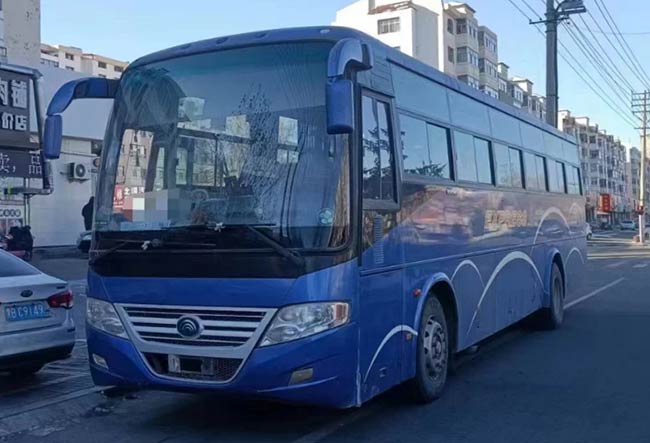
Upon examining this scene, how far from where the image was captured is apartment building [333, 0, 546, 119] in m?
74.7

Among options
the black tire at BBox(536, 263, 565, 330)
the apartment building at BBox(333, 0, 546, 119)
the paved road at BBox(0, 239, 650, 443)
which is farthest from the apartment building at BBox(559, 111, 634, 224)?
the paved road at BBox(0, 239, 650, 443)

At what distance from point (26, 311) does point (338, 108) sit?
422 centimetres

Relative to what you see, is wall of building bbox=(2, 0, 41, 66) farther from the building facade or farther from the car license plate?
the car license plate

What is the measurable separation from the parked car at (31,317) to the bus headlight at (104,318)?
1.48m

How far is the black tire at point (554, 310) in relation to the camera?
1161 centimetres

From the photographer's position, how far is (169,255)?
18.6 feet

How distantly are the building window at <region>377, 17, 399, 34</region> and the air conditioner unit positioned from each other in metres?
52.9

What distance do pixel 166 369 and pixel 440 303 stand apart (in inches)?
Result: 112

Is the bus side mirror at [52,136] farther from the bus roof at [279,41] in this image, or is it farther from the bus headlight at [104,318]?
the bus headlight at [104,318]

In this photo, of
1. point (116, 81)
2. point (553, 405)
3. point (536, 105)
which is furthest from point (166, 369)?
point (536, 105)

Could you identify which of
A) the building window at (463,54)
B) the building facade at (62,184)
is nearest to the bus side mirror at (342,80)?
the building facade at (62,184)

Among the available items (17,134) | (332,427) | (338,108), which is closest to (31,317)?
(332,427)

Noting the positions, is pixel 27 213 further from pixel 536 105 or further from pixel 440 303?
pixel 536 105

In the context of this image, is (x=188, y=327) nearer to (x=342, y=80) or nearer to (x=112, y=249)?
(x=112, y=249)
